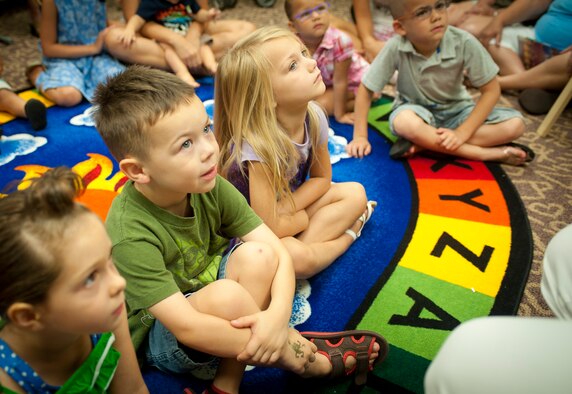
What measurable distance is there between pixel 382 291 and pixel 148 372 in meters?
0.55

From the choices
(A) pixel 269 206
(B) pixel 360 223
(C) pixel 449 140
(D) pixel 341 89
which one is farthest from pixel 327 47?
(A) pixel 269 206

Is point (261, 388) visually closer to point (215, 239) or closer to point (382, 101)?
point (215, 239)

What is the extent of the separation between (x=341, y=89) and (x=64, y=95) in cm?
115

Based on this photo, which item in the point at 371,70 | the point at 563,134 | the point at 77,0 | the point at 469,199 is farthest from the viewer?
the point at 77,0

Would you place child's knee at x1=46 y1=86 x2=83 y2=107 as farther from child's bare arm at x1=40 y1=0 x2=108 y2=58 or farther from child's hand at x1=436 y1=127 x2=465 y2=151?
child's hand at x1=436 y1=127 x2=465 y2=151

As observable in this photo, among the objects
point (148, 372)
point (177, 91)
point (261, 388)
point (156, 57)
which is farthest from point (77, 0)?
point (261, 388)

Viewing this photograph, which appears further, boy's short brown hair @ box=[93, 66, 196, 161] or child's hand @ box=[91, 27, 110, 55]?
child's hand @ box=[91, 27, 110, 55]

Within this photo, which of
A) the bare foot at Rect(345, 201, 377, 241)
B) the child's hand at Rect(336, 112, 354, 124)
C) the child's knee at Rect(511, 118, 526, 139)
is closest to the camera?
the bare foot at Rect(345, 201, 377, 241)

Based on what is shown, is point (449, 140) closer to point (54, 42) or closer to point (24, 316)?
point (24, 316)

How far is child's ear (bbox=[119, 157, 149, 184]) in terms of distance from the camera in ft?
2.40

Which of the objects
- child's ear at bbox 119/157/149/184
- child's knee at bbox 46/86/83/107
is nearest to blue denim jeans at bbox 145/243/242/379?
child's ear at bbox 119/157/149/184

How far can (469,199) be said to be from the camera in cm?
136

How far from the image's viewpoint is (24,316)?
0.50 m

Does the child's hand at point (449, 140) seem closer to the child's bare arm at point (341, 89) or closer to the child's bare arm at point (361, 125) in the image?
the child's bare arm at point (361, 125)
